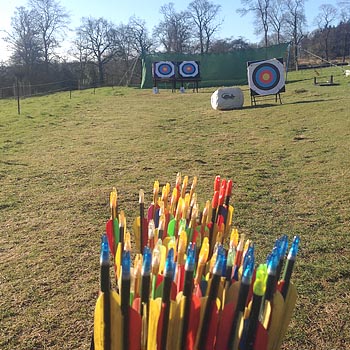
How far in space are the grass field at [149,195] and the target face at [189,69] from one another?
9.65 m

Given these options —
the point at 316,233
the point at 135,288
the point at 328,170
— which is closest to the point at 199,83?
the point at 328,170

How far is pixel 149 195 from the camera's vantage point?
4.20 metres

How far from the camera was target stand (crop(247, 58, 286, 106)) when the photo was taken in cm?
1115

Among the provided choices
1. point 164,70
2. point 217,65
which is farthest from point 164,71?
point 217,65

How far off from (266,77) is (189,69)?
8.20 m

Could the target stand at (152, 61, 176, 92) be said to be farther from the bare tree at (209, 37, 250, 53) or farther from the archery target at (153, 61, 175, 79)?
the bare tree at (209, 37, 250, 53)

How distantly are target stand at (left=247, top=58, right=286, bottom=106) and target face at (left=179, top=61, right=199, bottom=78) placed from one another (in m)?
7.91

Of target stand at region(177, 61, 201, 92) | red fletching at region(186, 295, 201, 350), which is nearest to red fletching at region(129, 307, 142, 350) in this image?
red fletching at region(186, 295, 201, 350)

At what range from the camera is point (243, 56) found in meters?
20.4

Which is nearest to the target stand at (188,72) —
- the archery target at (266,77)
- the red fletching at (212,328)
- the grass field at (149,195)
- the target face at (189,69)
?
the target face at (189,69)

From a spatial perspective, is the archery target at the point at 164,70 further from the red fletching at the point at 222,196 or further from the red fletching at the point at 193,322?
the red fletching at the point at 193,322

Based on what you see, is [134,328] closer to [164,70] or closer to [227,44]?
[164,70]

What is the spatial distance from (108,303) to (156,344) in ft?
0.71

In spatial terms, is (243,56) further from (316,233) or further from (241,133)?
(316,233)
